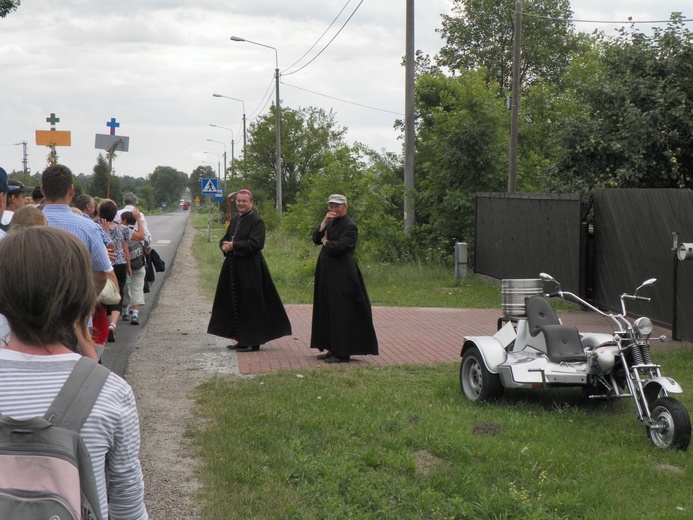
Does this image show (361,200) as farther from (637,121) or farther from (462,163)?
(637,121)

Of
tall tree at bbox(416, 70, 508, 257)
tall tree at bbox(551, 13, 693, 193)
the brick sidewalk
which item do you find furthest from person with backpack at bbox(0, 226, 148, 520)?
tall tree at bbox(416, 70, 508, 257)

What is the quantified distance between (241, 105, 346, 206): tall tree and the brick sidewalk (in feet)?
157

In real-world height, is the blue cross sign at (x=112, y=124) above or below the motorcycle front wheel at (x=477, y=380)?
above

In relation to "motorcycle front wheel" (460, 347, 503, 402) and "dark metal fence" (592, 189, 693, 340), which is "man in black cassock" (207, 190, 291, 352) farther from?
"dark metal fence" (592, 189, 693, 340)

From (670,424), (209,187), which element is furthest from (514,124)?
(209,187)

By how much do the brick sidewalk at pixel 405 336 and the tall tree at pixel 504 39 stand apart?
A: 40.1m

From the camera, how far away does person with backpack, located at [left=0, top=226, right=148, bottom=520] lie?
200cm

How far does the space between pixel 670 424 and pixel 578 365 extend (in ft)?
3.53

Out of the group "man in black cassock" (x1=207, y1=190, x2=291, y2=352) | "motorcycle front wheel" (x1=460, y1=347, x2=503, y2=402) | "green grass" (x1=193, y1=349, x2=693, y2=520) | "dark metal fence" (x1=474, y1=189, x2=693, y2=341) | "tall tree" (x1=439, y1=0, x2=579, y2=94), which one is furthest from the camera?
"tall tree" (x1=439, y1=0, x2=579, y2=94)

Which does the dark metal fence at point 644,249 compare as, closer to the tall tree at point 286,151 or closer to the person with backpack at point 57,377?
the person with backpack at point 57,377

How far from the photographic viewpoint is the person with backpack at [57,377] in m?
2.00

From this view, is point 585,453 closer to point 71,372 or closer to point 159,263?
point 71,372

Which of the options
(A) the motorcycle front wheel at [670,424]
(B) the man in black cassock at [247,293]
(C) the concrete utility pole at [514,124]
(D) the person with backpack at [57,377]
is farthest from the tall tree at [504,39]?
(D) the person with backpack at [57,377]

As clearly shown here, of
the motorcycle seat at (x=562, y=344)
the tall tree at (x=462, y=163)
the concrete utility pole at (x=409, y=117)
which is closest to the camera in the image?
the motorcycle seat at (x=562, y=344)
